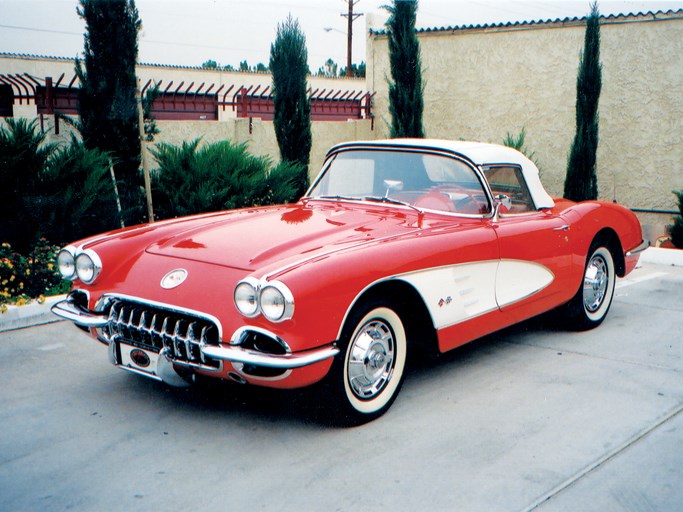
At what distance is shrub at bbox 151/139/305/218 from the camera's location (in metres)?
8.09

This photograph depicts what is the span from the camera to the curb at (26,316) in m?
5.31

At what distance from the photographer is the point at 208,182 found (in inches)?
319

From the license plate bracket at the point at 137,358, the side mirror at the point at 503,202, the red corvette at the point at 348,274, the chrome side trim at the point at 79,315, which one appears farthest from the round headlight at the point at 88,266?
the side mirror at the point at 503,202

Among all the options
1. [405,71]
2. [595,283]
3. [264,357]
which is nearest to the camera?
[264,357]

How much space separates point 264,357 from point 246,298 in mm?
288

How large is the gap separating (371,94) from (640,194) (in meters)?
6.11

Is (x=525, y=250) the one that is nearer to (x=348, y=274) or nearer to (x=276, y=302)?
(x=348, y=274)

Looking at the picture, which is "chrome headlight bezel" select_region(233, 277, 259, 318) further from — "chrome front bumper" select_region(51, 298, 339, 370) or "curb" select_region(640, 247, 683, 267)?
"curb" select_region(640, 247, 683, 267)

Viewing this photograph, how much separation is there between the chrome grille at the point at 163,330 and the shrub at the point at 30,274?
2.43m

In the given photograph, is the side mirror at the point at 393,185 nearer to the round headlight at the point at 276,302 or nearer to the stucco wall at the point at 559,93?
the round headlight at the point at 276,302

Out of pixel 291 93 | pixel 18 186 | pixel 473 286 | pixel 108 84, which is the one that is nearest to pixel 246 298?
pixel 473 286

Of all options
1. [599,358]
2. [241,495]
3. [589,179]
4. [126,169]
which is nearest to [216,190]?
[126,169]

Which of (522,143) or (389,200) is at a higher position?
(522,143)

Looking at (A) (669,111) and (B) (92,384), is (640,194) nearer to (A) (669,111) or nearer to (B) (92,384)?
(A) (669,111)
